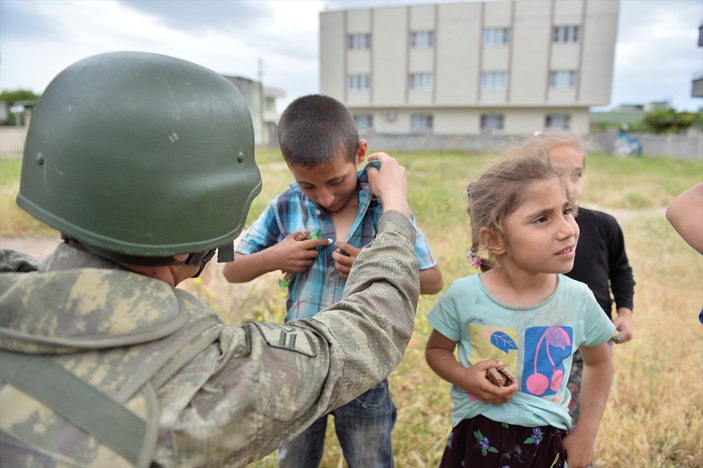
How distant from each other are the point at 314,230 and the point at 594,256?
1316mm

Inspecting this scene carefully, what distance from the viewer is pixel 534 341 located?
1.78 m

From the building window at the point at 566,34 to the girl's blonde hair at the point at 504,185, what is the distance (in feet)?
115

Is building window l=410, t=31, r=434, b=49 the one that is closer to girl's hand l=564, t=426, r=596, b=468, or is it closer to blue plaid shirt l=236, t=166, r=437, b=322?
blue plaid shirt l=236, t=166, r=437, b=322

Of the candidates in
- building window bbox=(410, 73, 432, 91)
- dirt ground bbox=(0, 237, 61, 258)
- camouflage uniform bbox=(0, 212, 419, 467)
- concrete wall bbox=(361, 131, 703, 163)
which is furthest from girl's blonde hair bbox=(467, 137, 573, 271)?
building window bbox=(410, 73, 432, 91)

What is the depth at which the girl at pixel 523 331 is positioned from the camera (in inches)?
69.1

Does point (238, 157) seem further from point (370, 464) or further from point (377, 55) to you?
point (377, 55)

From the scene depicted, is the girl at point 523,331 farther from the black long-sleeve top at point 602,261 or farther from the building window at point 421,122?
the building window at point 421,122

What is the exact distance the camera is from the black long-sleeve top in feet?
7.85

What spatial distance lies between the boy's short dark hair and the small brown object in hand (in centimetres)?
92

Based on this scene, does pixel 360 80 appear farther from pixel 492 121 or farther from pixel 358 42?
pixel 492 121

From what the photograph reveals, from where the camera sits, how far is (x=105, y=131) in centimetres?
107

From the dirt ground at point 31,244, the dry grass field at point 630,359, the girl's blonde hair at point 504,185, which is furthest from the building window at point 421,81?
the girl's blonde hair at point 504,185

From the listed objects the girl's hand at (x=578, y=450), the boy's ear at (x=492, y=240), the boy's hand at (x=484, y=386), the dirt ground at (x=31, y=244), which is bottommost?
the dirt ground at (x=31, y=244)

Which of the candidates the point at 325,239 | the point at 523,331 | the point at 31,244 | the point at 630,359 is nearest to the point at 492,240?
the point at 523,331
